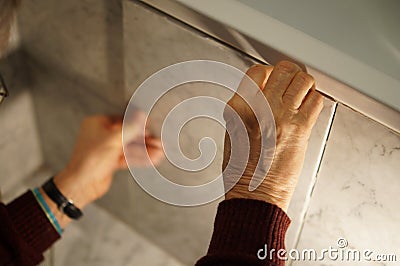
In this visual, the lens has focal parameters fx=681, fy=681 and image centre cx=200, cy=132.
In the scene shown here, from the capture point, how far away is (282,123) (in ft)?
2.36

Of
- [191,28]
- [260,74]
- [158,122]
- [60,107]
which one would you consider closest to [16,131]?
[60,107]

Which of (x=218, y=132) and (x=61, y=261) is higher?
(x=218, y=132)

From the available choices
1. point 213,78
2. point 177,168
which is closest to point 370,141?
point 213,78

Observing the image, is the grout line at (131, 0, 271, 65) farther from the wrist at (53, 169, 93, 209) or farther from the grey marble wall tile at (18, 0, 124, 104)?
the wrist at (53, 169, 93, 209)

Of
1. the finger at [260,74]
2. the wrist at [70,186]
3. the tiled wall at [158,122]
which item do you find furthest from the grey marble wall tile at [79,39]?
the finger at [260,74]

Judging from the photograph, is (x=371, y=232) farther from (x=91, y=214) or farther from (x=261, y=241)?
(x=91, y=214)

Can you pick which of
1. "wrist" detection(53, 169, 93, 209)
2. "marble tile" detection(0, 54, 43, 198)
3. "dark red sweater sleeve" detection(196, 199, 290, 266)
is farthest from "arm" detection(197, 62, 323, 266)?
"marble tile" detection(0, 54, 43, 198)

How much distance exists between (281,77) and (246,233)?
173 mm

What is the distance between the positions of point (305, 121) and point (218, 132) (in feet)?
0.66

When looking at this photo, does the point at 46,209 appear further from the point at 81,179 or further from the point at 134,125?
the point at 134,125

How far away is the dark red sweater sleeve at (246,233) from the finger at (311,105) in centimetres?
11

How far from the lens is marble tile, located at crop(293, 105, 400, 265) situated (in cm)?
74

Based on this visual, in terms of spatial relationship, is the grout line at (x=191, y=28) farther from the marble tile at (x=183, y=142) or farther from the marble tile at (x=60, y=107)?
the marble tile at (x=60, y=107)

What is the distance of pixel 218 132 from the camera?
0.91m
